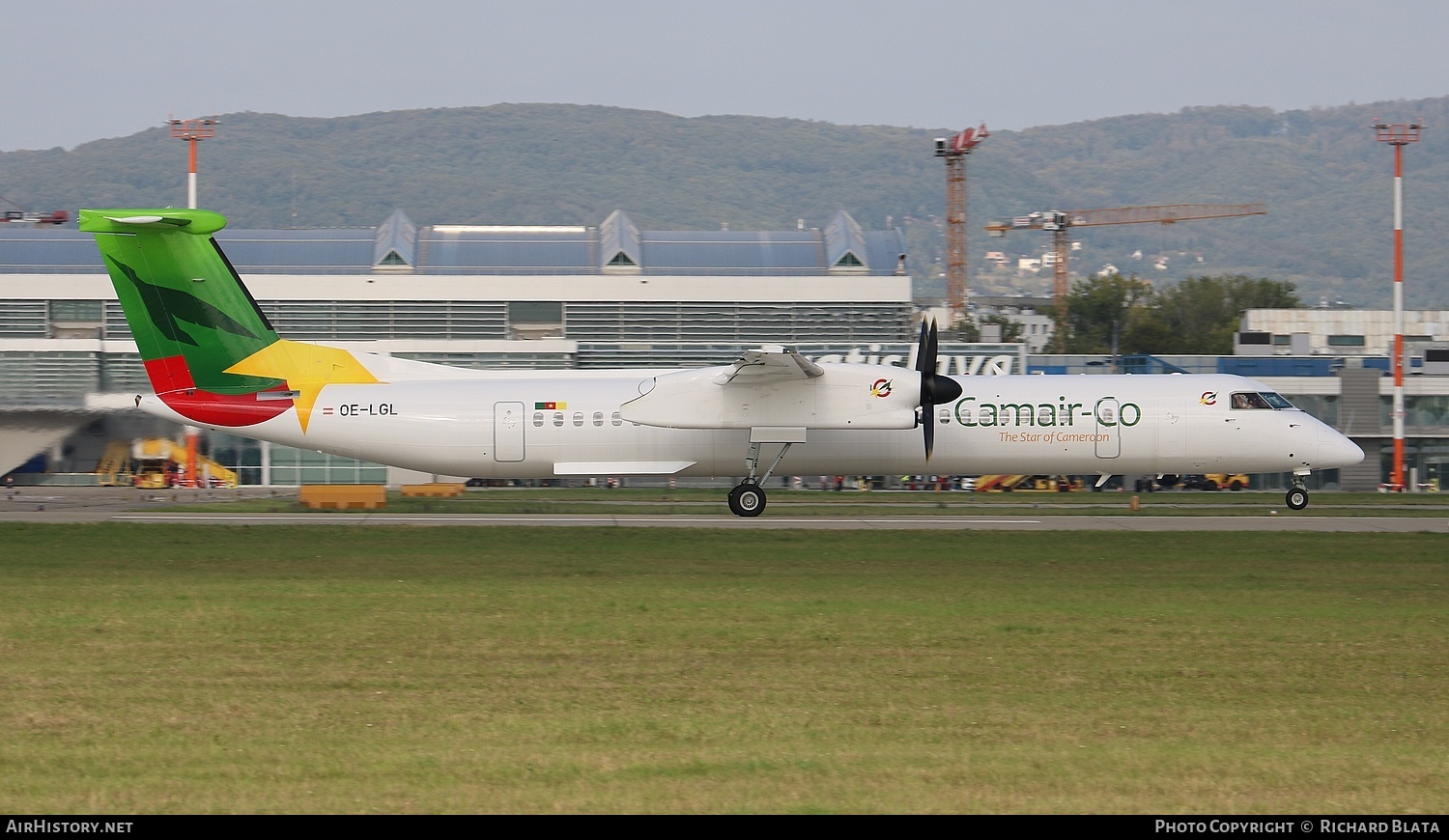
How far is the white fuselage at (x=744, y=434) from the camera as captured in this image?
29422 mm

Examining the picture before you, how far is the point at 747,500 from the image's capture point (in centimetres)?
3033

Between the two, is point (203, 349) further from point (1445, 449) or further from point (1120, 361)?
point (1445, 449)

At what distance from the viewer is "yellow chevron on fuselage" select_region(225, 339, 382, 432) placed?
2875cm

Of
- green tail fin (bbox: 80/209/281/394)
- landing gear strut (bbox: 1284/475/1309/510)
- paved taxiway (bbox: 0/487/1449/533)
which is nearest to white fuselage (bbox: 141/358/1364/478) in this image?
paved taxiway (bbox: 0/487/1449/533)

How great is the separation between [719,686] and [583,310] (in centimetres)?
4815

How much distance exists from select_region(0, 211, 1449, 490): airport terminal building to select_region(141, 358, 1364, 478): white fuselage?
57.6 feet

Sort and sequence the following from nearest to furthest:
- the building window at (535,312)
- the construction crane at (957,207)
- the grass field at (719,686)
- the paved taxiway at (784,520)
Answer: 1. the grass field at (719,686)
2. the paved taxiway at (784,520)
3. the building window at (535,312)
4. the construction crane at (957,207)

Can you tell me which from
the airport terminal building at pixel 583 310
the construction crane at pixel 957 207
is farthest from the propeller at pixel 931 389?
the construction crane at pixel 957 207

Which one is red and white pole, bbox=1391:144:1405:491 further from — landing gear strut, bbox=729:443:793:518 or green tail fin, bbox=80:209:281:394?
green tail fin, bbox=80:209:281:394

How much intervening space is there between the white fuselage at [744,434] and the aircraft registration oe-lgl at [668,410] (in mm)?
36

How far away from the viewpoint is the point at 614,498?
38.9m

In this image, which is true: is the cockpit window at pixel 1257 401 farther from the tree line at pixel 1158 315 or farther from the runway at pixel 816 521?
the tree line at pixel 1158 315
